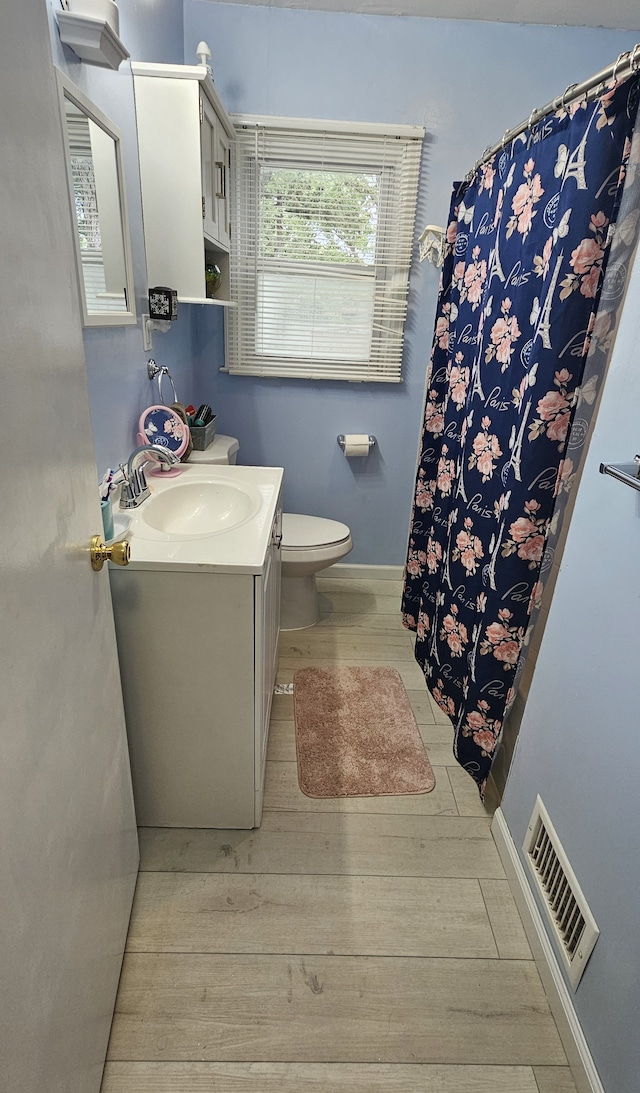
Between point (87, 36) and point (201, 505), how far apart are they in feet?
3.74

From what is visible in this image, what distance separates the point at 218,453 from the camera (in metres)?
2.30

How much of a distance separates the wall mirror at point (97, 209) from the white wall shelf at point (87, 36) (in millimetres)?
69

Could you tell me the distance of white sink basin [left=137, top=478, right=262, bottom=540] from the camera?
1654mm

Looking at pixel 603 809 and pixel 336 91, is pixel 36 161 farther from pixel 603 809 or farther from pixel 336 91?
pixel 336 91

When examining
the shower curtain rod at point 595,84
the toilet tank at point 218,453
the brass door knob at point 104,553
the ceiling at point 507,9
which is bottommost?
the toilet tank at point 218,453

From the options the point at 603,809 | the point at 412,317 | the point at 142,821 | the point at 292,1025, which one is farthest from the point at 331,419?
the point at 292,1025

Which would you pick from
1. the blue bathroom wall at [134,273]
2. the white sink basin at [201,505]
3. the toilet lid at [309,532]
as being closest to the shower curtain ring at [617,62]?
the blue bathroom wall at [134,273]

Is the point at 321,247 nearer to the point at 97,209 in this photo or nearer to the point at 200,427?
the point at 200,427

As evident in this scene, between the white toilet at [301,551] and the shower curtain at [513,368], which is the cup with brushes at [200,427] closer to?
the white toilet at [301,551]

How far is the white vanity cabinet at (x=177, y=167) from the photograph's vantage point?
170 centimetres

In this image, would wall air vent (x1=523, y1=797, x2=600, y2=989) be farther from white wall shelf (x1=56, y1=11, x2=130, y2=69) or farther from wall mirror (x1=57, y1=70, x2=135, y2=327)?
white wall shelf (x1=56, y1=11, x2=130, y2=69)

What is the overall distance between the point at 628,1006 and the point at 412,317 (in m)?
2.55

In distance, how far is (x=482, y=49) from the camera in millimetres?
2291

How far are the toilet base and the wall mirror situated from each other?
4.26 feet
